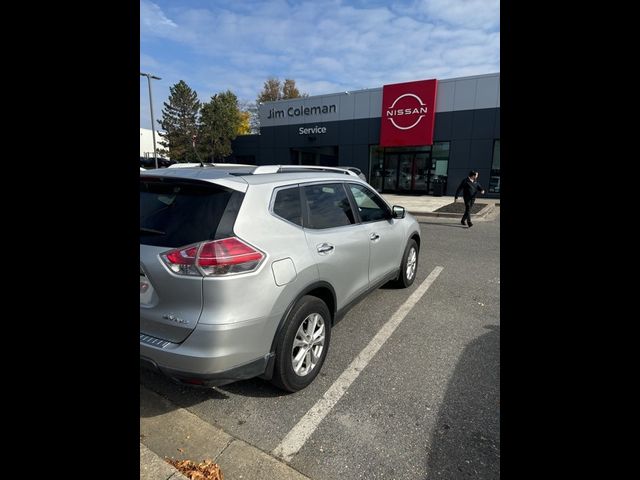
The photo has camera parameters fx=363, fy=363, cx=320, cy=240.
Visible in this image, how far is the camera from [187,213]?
246 cm

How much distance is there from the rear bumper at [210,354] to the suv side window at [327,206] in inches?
40.1

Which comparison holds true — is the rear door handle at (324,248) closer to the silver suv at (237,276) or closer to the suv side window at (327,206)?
the silver suv at (237,276)

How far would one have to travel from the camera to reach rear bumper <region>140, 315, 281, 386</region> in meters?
2.20

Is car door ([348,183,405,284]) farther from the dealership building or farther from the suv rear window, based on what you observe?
the dealership building

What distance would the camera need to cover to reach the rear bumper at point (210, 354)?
220cm

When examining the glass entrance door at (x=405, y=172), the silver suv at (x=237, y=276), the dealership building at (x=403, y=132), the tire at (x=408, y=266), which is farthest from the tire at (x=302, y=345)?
the glass entrance door at (x=405, y=172)

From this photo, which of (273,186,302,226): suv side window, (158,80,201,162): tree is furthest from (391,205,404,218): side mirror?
(158,80,201,162): tree

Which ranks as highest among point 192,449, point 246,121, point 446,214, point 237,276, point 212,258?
point 246,121

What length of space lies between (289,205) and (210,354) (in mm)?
1230

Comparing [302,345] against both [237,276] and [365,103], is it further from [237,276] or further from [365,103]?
[365,103]

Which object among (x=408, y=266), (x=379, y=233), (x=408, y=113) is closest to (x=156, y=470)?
(x=379, y=233)

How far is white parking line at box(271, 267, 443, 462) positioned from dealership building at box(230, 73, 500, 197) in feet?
49.4

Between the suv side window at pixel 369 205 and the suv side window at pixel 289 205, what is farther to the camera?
the suv side window at pixel 369 205
